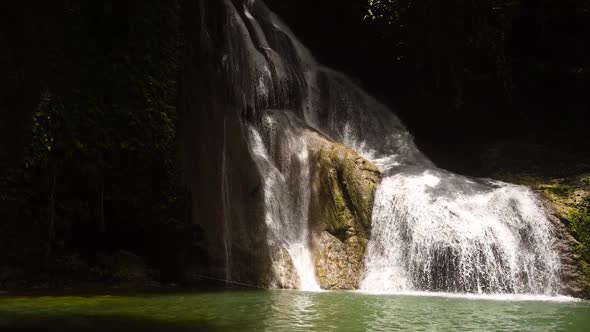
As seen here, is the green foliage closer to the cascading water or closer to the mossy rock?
the cascading water

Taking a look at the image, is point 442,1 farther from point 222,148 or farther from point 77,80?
point 77,80

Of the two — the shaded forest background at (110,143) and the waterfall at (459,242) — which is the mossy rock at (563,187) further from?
the waterfall at (459,242)

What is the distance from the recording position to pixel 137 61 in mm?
12555

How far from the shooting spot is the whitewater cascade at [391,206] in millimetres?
11992

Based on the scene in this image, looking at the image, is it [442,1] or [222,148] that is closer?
[222,148]

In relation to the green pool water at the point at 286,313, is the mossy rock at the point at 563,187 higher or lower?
higher

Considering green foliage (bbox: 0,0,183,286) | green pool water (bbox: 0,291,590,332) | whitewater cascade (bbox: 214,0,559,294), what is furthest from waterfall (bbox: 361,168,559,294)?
green foliage (bbox: 0,0,183,286)

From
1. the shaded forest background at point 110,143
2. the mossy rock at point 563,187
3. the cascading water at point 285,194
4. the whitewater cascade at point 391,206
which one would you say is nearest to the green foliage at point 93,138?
the shaded forest background at point 110,143

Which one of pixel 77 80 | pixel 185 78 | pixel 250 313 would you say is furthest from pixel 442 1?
pixel 250 313

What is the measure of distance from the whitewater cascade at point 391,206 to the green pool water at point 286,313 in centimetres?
138

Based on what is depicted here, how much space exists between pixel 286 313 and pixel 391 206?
19.9 feet

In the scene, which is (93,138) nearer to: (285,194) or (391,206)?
(285,194)

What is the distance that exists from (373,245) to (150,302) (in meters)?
5.81

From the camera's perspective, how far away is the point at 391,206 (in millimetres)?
13391
